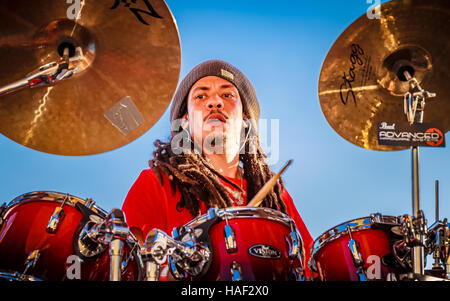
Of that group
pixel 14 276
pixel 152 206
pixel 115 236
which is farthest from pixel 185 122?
pixel 115 236

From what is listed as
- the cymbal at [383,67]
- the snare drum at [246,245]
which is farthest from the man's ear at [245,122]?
the snare drum at [246,245]

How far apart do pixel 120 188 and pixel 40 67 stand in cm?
69

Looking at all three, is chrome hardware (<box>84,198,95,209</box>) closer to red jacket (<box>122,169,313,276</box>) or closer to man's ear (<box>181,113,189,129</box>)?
red jacket (<box>122,169,313,276</box>)

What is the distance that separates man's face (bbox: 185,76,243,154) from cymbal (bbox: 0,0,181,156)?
46 centimetres

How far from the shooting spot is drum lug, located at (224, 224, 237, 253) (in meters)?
1.40

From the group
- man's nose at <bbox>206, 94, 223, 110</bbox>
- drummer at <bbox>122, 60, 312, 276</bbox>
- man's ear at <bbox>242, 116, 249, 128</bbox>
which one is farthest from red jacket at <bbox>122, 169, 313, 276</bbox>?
man's ear at <bbox>242, 116, 249, 128</bbox>

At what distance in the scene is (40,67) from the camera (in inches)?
71.6

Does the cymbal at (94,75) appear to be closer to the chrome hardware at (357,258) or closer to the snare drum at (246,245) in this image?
the snare drum at (246,245)

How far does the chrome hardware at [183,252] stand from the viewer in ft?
3.60

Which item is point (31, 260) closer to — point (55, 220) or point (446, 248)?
point (55, 220)

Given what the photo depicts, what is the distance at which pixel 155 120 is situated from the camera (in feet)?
6.37

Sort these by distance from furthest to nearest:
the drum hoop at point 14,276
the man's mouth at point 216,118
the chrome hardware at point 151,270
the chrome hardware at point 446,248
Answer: the man's mouth at point 216,118, the chrome hardware at point 446,248, the drum hoop at point 14,276, the chrome hardware at point 151,270
